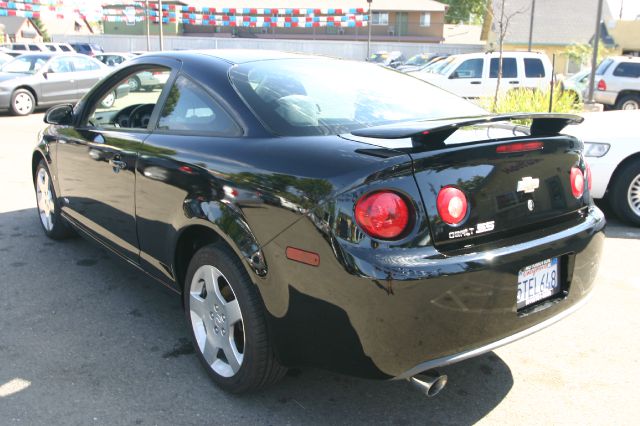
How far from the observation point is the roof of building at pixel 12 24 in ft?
203

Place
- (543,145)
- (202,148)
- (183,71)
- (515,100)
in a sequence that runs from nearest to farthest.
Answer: (543,145) → (202,148) → (183,71) → (515,100)

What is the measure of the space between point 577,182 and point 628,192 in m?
3.44

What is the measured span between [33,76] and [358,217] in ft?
49.9

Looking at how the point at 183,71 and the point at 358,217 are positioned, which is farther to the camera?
the point at 183,71

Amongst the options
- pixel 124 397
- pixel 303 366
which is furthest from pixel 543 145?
pixel 124 397

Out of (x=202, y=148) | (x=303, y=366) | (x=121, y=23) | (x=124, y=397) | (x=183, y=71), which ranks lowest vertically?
(x=124, y=397)

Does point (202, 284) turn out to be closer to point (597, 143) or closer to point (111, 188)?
point (111, 188)

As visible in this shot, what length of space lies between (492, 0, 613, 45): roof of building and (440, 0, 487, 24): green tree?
25.9 metres

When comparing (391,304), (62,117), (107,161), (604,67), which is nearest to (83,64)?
(62,117)

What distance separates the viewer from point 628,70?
54.8 feet

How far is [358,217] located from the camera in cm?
228

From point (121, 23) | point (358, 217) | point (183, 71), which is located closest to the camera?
point (358, 217)

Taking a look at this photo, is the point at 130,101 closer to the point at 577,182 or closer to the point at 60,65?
the point at 577,182

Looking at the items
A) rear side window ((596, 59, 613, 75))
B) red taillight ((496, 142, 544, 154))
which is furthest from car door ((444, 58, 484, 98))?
red taillight ((496, 142, 544, 154))
